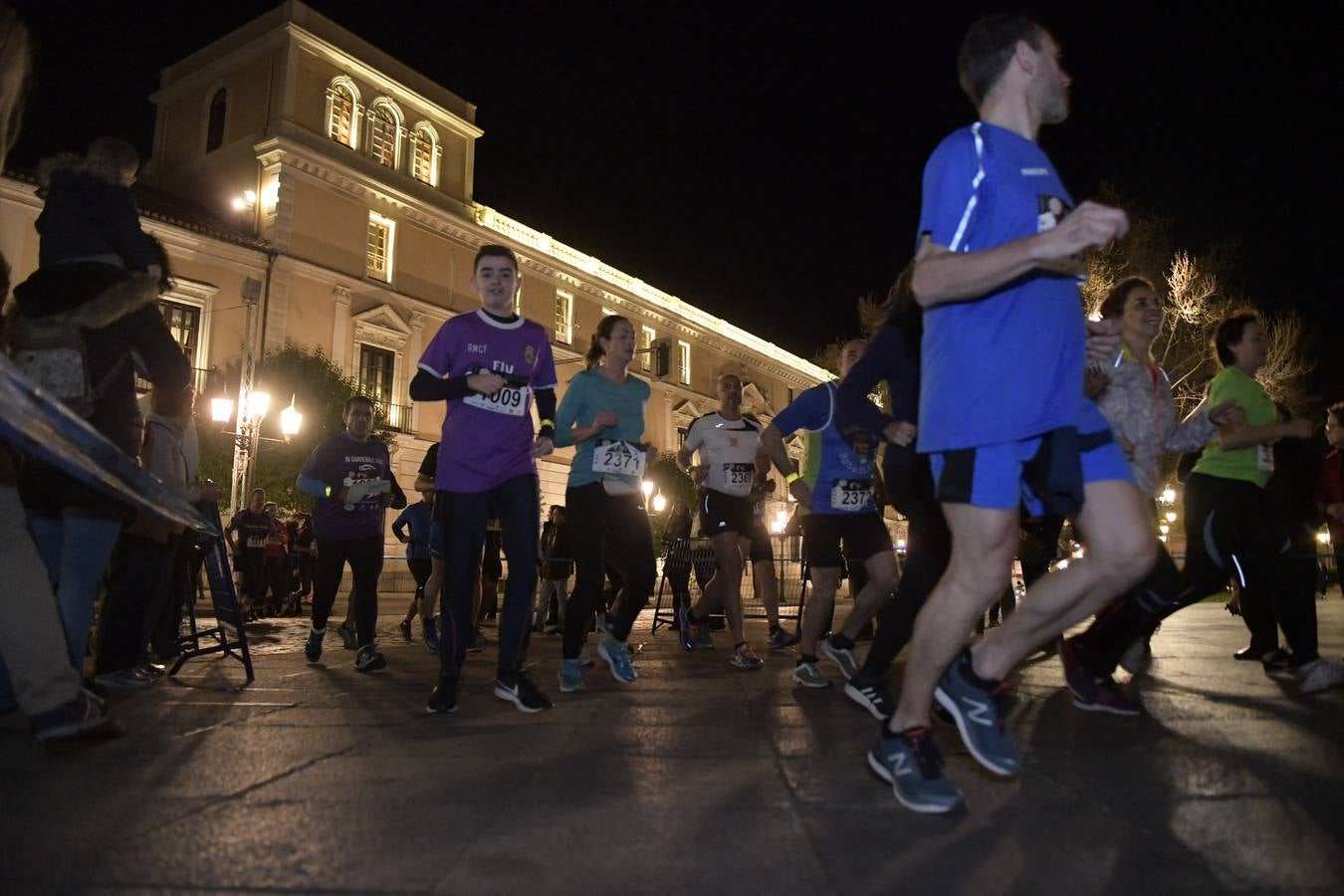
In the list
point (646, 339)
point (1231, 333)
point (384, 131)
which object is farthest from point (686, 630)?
point (646, 339)

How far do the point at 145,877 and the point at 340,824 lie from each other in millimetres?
440

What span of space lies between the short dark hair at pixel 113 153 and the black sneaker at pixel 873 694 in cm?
385

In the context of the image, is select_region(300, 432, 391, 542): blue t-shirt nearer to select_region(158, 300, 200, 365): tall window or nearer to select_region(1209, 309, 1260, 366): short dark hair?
select_region(1209, 309, 1260, 366): short dark hair

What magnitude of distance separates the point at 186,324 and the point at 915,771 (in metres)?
28.9

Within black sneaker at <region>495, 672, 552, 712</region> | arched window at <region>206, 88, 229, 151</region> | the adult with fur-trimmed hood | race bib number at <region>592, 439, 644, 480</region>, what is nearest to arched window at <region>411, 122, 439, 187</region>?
arched window at <region>206, 88, 229, 151</region>

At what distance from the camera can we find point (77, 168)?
4.09 m

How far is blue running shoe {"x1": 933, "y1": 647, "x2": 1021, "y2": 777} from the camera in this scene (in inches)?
101

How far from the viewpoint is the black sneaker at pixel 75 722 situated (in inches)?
115

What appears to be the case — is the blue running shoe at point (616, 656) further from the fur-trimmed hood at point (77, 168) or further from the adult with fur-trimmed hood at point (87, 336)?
the fur-trimmed hood at point (77, 168)

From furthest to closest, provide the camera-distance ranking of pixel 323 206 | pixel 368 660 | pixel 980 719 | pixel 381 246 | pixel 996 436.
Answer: pixel 381 246 < pixel 323 206 < pixel 368 660 < pixel 980 719 < pixel 996 436

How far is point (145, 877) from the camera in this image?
5.88 feet

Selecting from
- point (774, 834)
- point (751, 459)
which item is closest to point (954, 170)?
point (774, 834)

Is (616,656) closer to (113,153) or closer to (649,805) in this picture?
(649,805)

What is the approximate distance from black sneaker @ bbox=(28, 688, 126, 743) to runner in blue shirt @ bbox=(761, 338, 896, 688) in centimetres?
326
